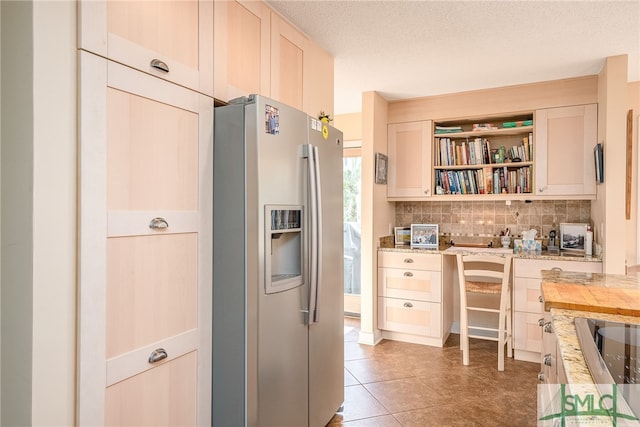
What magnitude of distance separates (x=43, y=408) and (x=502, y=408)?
8.62 feet

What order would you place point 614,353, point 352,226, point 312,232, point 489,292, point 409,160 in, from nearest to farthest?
point 614,353 < point 312,232 < point 489,292 < point 409,160 < point 352,226

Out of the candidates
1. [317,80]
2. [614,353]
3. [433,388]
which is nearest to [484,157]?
[317,80]

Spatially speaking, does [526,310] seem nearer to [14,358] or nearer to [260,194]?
[260,194]

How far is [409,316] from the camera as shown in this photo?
3.84 meters

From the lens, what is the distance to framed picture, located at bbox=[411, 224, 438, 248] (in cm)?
404

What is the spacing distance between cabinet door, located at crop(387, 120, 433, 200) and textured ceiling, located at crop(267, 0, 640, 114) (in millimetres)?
562

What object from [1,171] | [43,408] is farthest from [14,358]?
[1,171]

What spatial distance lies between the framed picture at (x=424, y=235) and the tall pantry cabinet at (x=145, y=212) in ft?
9.12

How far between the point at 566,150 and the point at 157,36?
3466 millimetres

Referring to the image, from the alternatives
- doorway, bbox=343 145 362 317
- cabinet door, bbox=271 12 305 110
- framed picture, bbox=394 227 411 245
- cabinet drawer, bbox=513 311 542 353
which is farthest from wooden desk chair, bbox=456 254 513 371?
cabinet door, bbox=271 12 305 110

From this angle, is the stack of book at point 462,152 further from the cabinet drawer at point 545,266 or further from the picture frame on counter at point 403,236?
the cabinet drawer at point 545,266

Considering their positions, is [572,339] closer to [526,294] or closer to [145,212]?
[145,212]

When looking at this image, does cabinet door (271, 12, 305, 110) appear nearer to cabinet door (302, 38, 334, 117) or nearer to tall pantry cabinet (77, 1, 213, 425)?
cabinet door (302, 38, 334, 117)

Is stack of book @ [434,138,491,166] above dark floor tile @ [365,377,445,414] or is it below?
above
